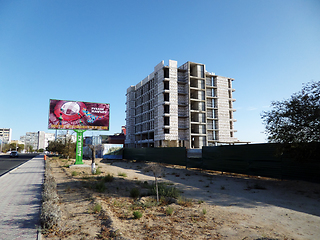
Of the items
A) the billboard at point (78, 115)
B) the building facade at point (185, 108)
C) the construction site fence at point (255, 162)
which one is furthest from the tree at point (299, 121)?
the building facade at point (185, 108)

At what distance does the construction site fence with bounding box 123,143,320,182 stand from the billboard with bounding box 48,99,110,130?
10.8 meters

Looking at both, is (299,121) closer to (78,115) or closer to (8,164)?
(78,115)

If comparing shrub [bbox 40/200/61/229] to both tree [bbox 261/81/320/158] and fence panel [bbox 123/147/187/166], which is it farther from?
fence panel [bbox 123/147/187/166]

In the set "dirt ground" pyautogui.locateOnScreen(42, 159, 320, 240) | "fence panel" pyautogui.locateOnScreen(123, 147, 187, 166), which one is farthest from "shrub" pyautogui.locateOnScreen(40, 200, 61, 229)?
"fence panel" pyautogui.locateOnScreen(123, 147, 187, 166)

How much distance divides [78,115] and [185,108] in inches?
1445

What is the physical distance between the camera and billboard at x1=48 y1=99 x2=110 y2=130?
936 inches

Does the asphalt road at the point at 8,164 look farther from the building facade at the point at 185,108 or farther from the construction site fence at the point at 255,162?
the building facade at the point at 185,108

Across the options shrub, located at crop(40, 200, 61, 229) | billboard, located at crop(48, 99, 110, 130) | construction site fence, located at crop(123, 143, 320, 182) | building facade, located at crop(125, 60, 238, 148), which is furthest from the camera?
building facade, located at crop(125, 60, 238, 148)

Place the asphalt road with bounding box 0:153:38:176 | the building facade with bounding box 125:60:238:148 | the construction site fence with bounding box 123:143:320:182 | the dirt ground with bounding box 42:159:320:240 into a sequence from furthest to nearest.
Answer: the building facade with bounding box 125:60:238:148
the asphalt road with bounding box 0:153:38:176
the construction site fence with bounding box 123:143:320:182
the dirt ground with bounding box 42:159:320:240

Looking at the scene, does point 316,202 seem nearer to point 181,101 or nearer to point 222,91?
point 181,101

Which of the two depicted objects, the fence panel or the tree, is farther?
the fence panel

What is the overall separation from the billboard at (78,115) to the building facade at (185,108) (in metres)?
26.4

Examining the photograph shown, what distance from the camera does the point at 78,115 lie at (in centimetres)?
2458

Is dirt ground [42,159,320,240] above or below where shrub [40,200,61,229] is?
below
